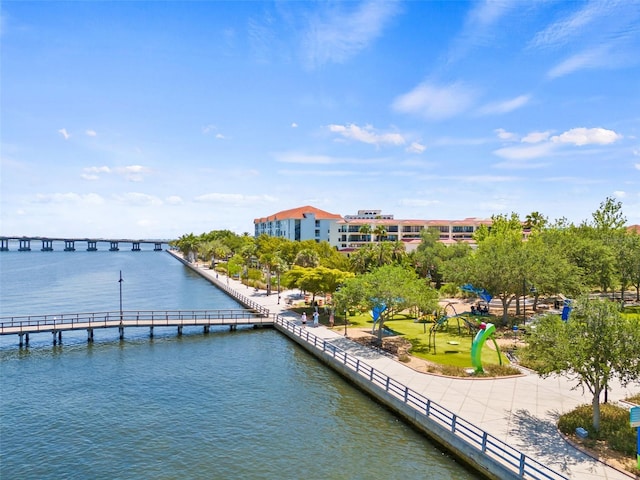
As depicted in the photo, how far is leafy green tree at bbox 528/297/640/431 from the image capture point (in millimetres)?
20109

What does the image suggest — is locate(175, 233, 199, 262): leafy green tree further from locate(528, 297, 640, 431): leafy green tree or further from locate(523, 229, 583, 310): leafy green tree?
locate(528, 297, 640, 431): leafy green tree

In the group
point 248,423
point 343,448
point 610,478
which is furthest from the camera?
point 248,423

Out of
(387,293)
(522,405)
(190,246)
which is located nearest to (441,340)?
(387,293)

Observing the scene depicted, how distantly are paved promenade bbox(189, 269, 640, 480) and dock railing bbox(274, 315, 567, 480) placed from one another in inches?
25.7

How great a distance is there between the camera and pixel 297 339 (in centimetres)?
4288

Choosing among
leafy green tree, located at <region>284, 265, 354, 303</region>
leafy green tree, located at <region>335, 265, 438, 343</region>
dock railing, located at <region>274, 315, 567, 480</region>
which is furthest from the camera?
leafy green tree, located at <region>284, 265, 354, 303</region>

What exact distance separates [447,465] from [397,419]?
16.8ft

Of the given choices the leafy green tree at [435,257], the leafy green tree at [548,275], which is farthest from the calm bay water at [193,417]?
the leafy green tree at [435,257]

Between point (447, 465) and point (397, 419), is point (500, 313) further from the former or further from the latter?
point (447, 465)

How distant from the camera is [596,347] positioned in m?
20.4

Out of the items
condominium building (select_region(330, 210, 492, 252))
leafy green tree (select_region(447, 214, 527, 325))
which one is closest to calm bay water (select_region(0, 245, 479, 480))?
leafy green tree (select_region(447, 214, 527, 325))

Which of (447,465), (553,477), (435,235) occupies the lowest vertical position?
(447,465)

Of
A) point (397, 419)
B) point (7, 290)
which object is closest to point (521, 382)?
point (397, 419)

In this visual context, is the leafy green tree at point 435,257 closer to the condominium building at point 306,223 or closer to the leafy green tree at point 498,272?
the leafy green tree at point 498,272
